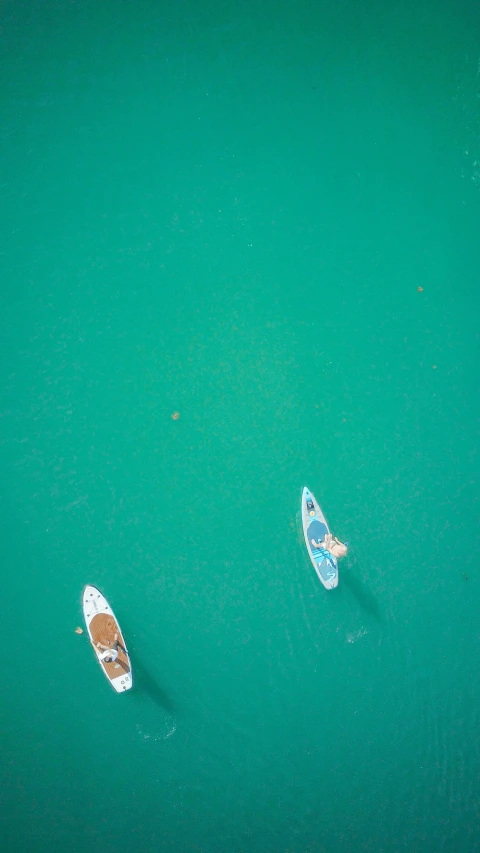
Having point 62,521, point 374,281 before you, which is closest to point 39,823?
point 62,521

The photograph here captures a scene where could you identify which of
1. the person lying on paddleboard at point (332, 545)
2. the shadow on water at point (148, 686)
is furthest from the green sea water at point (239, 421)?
the person lying on paddleboard at point (332, 545)

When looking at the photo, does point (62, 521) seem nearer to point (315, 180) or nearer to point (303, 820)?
point (303, 820)

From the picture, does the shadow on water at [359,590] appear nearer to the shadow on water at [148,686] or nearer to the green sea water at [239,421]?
the green sea water at [239,421]

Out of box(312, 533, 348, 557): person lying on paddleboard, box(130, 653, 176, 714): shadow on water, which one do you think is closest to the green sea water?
box(130, 653, 176, 714): shadow on water

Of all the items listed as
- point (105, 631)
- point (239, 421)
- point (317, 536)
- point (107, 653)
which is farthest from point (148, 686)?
point (239, 421)

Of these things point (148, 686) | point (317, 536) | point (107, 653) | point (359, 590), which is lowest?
point (148, 686)

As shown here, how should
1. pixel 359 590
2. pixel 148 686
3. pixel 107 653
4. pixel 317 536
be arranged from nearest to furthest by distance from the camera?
pixel 107 653 < pixel 148 686 < pixel 317 536 < pixel 359 590

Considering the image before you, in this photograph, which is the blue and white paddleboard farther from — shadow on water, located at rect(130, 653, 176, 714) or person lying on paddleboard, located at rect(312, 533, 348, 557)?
shadow on water, located at rect(130, 653, 176, 714)

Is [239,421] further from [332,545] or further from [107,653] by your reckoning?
[107,653]
